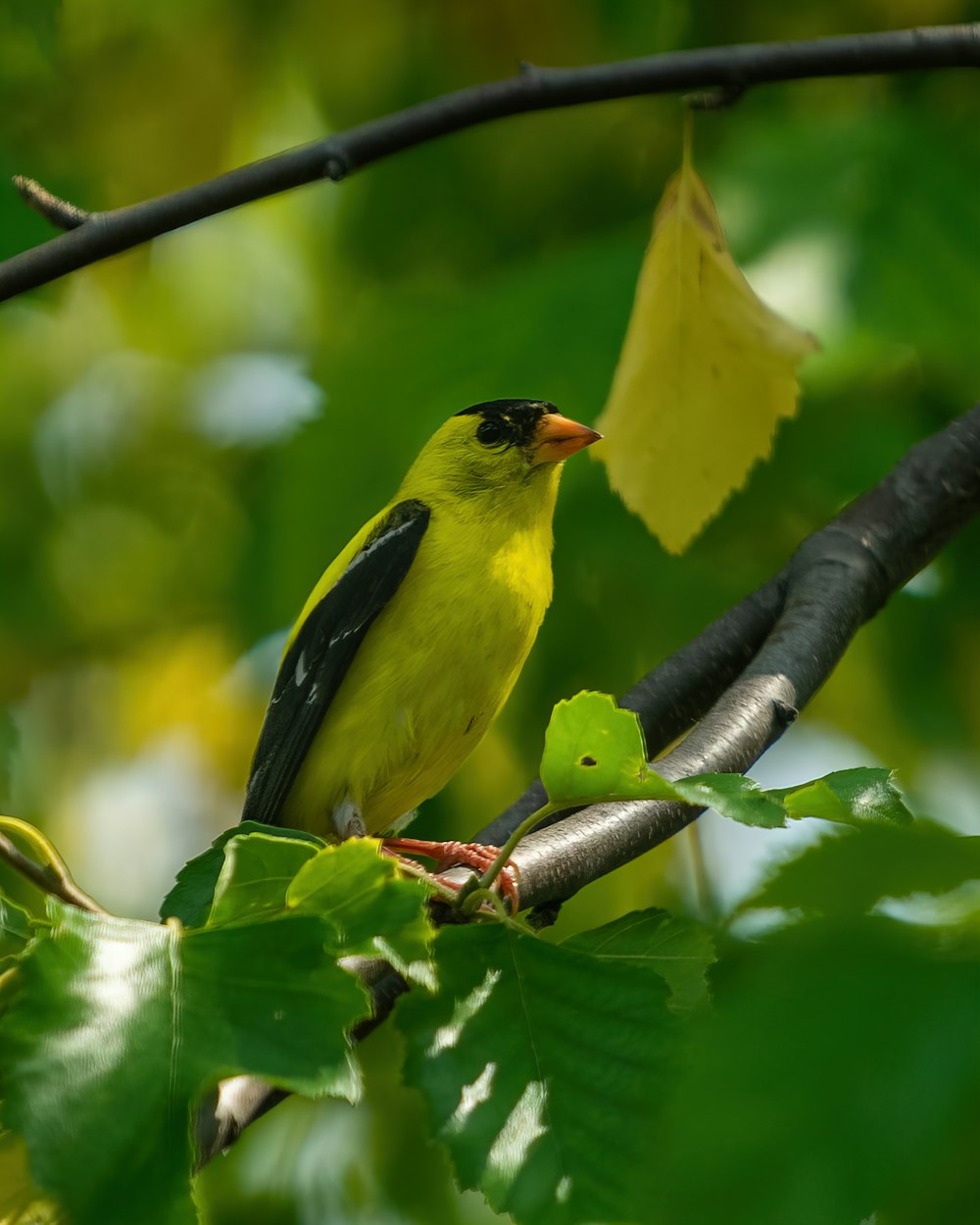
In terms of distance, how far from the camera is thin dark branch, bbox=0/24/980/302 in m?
1.87

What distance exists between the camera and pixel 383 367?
4102mm

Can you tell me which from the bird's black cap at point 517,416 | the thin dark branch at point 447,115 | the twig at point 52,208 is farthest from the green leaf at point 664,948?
the bird's black cap at point 517,416

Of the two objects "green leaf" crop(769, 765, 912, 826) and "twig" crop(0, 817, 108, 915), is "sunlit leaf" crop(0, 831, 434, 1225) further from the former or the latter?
"green leaf" crop(769, 765, 912, 826)

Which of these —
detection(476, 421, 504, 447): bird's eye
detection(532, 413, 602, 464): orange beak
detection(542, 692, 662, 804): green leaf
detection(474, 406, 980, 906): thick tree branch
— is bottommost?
detection(542, 692, 662, 804): green leaf

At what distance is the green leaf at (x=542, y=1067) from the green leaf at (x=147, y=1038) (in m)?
0.31

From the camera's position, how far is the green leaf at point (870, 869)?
3.40 ft

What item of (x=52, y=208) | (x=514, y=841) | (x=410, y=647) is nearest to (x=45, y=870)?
(x=514, y=841)

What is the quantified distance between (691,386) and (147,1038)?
1.73 m

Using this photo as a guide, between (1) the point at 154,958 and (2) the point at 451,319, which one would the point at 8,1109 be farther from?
(2) the point at 451,319

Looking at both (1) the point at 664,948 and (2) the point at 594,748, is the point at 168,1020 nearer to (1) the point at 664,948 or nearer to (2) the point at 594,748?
(2) the point at 594,748

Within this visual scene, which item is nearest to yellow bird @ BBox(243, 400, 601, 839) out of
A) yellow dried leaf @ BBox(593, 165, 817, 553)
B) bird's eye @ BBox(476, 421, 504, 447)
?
bird's eye @ BBox(476, 421, 504, 447)

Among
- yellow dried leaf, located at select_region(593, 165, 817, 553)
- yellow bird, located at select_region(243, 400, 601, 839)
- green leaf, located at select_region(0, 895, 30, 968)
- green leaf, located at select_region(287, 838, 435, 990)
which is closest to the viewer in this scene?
green leaf, located at select_region(287, 838, 435, 990)

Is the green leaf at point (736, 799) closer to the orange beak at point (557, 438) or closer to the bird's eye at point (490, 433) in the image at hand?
the orange beak at point (557, 438)

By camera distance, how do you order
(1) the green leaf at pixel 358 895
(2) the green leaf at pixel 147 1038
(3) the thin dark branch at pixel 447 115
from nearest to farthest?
1. (2) the green leaf at pixel 147 1038
2. (1) the green leaf at pixel 358 895
3. (3) the thin dark branch at pixel 447 115
